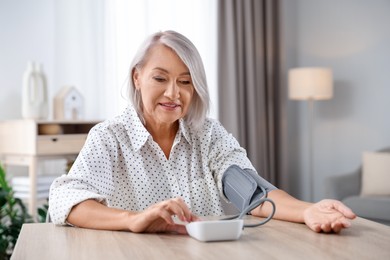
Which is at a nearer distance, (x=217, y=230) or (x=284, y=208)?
(x=217, y=230)

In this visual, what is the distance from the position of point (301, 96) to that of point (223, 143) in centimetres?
277

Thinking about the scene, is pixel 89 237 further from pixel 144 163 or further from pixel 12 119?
pixel 12 119

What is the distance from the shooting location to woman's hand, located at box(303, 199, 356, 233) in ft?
4.38

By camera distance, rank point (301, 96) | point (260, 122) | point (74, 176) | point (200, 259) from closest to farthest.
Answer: point (200, 259) < point (74, 176) < point (301, 96) < point (260, 122)

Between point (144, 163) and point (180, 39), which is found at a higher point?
point (180, 39)

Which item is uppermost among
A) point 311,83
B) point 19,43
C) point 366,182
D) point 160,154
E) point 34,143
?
point 19,43

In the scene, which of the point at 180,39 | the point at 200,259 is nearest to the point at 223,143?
the point at 180,39

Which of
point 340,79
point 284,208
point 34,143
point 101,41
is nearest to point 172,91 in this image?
point 284,208

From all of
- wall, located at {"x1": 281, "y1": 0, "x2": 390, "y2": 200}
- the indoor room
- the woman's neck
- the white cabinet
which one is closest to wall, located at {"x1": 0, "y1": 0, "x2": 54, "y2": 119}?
the indoor room

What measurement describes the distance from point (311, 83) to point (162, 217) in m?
3.34

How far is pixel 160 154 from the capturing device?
176 cm

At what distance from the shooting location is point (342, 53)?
4.93 m

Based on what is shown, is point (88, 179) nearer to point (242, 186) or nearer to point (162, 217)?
point (162, 217)

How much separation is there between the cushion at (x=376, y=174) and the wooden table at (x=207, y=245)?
113 inches
